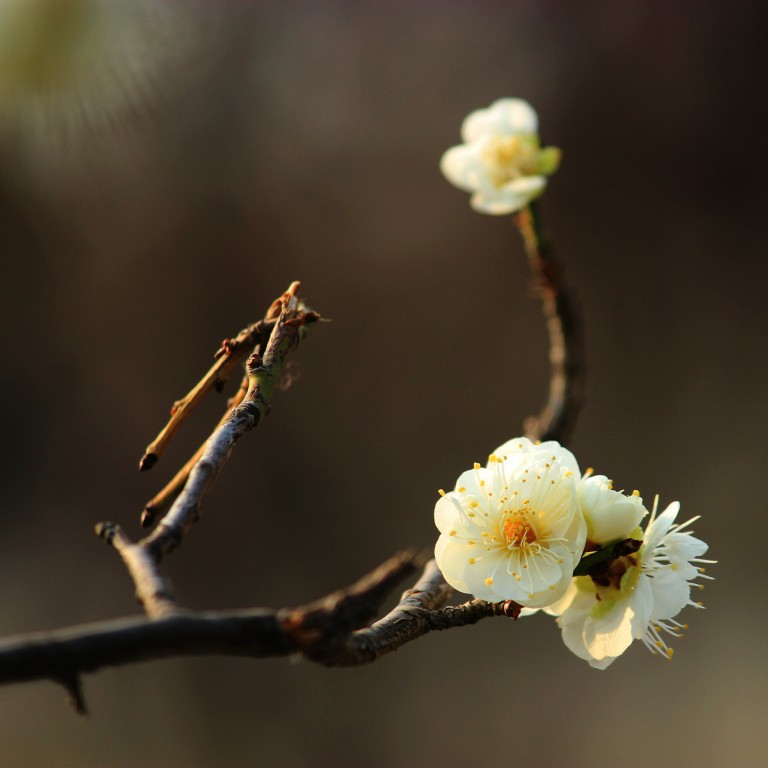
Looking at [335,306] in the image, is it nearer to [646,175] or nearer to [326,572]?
[326,572]

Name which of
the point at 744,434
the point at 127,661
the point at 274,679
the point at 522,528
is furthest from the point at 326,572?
the point at 127,661

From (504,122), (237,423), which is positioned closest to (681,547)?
(237,423)

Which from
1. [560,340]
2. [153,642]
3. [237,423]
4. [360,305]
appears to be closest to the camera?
[153,642]

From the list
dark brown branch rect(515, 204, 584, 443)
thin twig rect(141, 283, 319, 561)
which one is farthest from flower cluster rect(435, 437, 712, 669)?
dark brown branch rect(515, 204, 584, 443)

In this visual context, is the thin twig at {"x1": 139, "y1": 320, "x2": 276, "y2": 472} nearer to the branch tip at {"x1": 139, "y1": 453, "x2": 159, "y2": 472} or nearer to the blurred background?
the branch tip at {"x1": 139, "y1": 453, "x2": 159, "y2": 472}

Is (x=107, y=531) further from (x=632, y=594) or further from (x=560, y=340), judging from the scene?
(x=560, y=340)

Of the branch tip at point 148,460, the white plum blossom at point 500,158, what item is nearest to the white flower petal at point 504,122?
the white plum blossom at point 500,158
